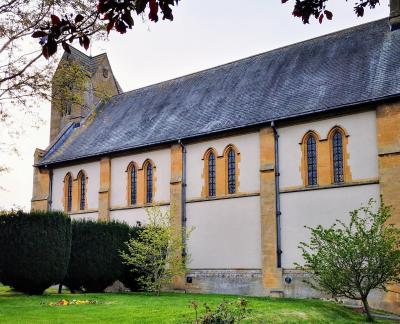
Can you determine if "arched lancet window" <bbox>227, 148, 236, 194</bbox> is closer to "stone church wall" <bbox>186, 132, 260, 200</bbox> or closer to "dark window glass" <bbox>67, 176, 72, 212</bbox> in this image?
"stone church wall" <bbox>186, 132, 260, 200</bbox>

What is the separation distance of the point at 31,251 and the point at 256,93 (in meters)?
13.9

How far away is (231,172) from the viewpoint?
84.7ft

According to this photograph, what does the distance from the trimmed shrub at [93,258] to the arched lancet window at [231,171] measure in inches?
236

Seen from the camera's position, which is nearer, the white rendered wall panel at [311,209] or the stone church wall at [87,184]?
the white rendered wall panel at [311,209]

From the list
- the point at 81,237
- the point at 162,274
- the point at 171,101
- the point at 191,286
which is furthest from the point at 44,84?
the point at 171,101

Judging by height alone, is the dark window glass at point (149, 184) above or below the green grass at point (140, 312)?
above

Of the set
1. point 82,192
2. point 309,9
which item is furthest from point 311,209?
point 309,9

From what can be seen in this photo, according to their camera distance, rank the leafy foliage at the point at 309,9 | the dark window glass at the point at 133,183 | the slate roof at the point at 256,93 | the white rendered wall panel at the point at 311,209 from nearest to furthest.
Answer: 1. the leafy foliage at the point at 309,9
2. the white rendered wall panel at the point at 311,209
3. the slate roof at the point at 256,93
4. the dark window glass at the point at 133,183

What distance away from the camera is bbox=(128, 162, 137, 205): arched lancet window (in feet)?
97.2

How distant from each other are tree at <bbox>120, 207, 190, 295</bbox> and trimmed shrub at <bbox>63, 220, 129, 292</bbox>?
2.13 ft

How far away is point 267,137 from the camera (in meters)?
24.6

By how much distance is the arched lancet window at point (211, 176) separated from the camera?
2638cm

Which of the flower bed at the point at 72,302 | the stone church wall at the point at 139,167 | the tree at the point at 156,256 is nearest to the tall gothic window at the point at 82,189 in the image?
the stone church wall at the point at 139,167

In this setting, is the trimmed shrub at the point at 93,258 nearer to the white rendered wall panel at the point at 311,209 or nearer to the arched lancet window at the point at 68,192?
the white rendered wall panel at the point at 311,209
